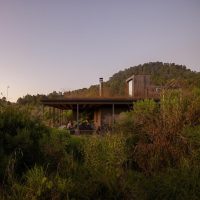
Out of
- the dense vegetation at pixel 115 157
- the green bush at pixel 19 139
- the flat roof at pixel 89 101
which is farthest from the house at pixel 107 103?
the green bush at pixel 19 139

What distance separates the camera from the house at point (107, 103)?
25295mm

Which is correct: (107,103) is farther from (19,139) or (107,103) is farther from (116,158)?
(116,158)

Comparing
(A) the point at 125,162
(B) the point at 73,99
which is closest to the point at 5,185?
(A) the point at 125,162

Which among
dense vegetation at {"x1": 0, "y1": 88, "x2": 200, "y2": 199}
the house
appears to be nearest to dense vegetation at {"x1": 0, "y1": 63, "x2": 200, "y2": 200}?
dense vegetation at {"x1": 0, "y1": 88, "x2": 200, "y2": 199}

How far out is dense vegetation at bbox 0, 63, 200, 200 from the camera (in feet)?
26.0

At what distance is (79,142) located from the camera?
11.2 m

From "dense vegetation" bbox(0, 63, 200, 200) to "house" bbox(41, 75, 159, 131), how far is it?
980 centimetres

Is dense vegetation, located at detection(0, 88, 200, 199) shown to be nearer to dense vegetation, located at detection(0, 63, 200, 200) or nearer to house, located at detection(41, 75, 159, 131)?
dense vegetation, located at detection(0, 63, 200, 200)

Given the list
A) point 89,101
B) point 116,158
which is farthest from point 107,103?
point 116,158

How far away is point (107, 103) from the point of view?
25.8 metres

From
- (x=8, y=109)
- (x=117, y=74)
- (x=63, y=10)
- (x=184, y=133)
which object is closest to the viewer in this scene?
(x=184, y=133)

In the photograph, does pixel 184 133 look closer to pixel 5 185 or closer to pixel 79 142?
pixel 79 142

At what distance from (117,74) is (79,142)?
79033 mm

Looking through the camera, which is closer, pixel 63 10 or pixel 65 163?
pixel 65 163
